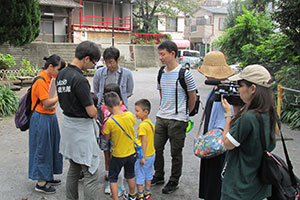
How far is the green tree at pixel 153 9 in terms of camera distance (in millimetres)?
30641

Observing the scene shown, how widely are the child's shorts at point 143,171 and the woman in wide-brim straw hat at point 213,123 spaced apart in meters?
0.68

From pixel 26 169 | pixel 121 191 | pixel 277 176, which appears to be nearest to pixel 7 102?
pixel 26 169

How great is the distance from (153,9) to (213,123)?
96.8 feet

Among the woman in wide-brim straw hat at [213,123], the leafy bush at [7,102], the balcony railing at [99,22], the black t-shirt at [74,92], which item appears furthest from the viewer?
the balcony railing at [99,22]

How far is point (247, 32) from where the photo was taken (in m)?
12.2

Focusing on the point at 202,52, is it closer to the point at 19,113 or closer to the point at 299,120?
the point at 299,120

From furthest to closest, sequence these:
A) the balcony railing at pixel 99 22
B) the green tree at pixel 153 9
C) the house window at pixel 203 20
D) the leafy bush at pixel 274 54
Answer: the house window at pixel 203 20 < the green tree at pixel 153 9 < the balcony railing at pixel 99 22 < the leafy bush at pixel 274 54

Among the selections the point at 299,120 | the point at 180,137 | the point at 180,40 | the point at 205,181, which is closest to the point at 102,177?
the point at 180,137

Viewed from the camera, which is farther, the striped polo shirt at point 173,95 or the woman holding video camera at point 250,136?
the striped polo shirt at point 173,95

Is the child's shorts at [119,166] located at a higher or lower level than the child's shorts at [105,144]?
lower

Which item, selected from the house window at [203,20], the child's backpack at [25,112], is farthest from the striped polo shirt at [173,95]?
the house window at [203,20]

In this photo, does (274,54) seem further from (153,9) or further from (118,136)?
(153,9)

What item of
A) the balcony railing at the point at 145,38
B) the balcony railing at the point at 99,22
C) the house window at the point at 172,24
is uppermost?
the house window at the point at 172,24

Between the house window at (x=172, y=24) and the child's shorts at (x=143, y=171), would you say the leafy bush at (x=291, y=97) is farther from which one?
the house window at (x=172, y=24)
